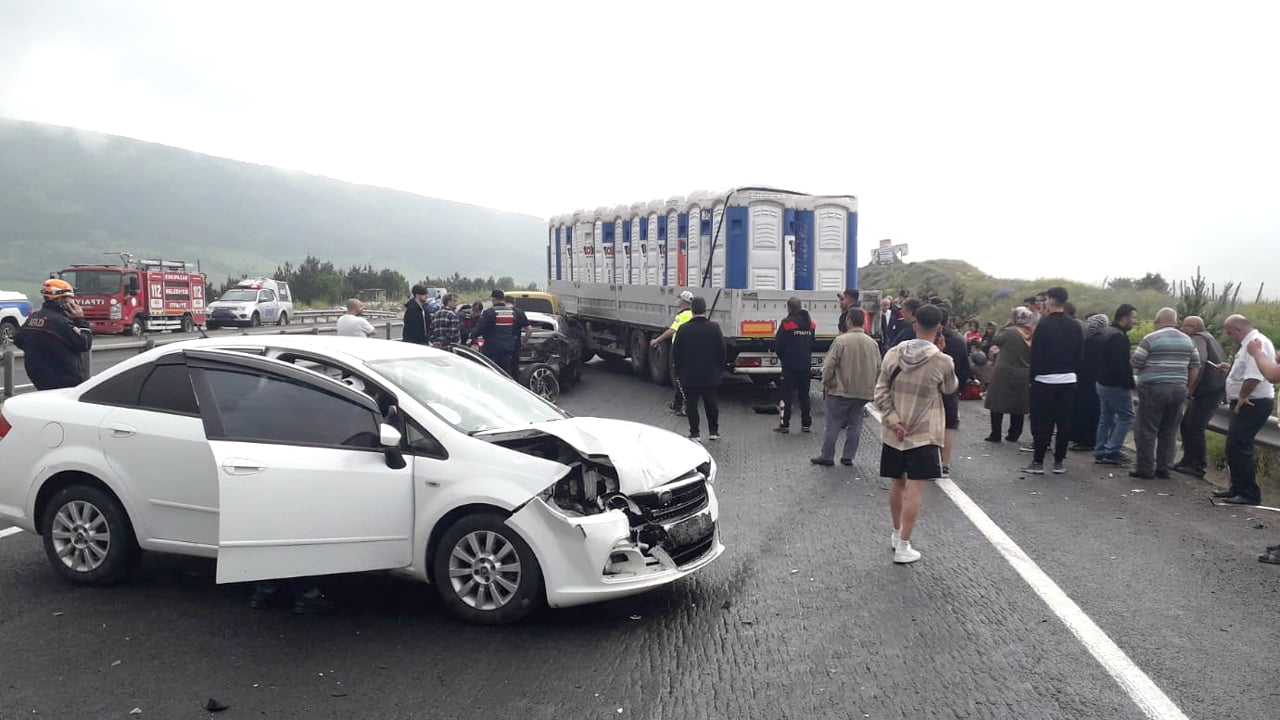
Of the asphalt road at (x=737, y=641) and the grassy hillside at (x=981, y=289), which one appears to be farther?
the grassy hillside at (x=981, y=289)

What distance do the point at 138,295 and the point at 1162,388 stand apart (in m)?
31.5

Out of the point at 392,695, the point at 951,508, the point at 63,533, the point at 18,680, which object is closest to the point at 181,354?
the point at 63,533

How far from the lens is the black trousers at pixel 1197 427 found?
10.0 m

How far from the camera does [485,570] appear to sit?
5242 millimetres

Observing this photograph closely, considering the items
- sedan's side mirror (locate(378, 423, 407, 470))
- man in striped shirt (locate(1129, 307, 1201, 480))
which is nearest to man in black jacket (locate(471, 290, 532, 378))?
man in striped shirt (locate(1129, 307, 1201, 480))

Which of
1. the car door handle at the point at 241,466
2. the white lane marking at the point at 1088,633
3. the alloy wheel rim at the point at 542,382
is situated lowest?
the white lane marking at the point at 1088,633

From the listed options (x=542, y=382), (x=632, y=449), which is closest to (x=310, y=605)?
(x=632, y=449)

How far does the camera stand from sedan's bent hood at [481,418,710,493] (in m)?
5.44

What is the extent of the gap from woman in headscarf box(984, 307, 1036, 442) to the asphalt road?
13.9 ft

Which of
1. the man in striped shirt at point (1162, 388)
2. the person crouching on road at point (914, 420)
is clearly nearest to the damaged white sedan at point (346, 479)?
the person crouching on road at point (914, 420)

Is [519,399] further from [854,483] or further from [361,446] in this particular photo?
[854,483]

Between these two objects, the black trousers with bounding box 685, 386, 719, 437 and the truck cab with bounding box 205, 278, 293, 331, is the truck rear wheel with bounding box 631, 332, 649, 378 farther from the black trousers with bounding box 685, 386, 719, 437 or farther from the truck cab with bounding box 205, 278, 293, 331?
the truck cab with bounding box 205, 278, 293, 331

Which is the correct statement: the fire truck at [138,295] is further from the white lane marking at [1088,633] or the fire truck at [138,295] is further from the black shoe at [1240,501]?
the black shoe at [1240,501]

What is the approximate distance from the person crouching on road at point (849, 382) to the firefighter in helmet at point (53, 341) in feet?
24.1
